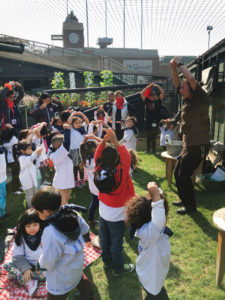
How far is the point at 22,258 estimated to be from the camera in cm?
282

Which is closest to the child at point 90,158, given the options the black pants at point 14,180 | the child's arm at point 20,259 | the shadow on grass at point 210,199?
the child's arm at point 20,259

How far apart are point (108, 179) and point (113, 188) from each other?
13 centimetres

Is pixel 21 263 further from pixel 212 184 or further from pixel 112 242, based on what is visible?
pixel 212 184

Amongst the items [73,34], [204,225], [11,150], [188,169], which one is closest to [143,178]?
[188,169]

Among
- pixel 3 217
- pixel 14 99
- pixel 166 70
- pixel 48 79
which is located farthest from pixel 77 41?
pixel 3 217

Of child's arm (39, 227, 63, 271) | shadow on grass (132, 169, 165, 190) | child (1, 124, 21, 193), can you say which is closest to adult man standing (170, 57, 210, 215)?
shadow on grass (132, 169, 165, 190)

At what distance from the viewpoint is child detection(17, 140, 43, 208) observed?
432cm

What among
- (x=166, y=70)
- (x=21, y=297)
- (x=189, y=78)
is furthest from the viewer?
(x=166, y=70)

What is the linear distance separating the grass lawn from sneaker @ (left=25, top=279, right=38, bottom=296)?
42cm

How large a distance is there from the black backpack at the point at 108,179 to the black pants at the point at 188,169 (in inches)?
70.1

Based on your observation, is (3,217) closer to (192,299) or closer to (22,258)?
(22,258)

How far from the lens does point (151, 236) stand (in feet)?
6.52

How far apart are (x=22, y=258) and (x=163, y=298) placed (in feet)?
5.11

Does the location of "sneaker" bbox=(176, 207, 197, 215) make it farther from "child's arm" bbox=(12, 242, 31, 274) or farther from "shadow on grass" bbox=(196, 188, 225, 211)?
"child's arm" bbox=(12, 242, 31, 274)
